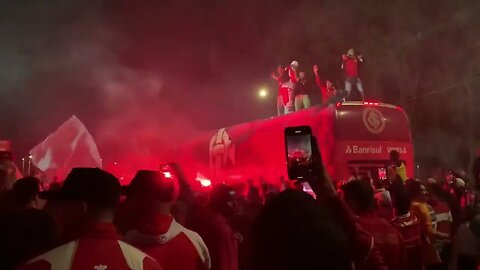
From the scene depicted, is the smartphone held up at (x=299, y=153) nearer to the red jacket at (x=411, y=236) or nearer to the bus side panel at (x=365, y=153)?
the red jacket at (x=411, y=236)

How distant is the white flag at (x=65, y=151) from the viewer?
808cm

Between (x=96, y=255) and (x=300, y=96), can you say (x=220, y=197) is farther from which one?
(x=300, y=96)

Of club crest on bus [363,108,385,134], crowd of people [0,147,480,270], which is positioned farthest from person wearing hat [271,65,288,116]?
crowd of people [0,147,480,270]

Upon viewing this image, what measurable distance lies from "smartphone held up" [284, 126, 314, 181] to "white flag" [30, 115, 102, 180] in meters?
6.05

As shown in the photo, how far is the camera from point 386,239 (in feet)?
10.6

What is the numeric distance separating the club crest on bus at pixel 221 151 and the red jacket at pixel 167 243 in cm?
823

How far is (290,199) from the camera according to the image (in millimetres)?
1958

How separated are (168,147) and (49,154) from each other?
7.06 meters

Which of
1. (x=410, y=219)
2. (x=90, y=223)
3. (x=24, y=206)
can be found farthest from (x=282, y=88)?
(x=90, y=223)

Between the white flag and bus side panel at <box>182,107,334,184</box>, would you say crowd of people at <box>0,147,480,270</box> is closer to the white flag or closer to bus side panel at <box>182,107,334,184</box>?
the white flag

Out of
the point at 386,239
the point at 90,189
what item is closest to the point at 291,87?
the point at 386,239

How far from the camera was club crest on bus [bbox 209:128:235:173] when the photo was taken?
11422mm

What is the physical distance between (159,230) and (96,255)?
0.89 metres

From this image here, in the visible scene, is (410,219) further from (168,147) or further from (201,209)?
(168,147)
